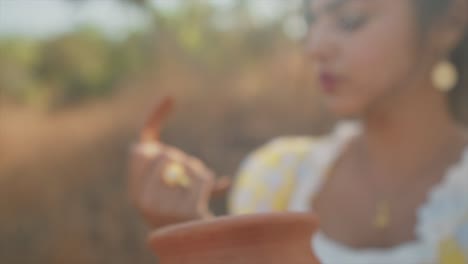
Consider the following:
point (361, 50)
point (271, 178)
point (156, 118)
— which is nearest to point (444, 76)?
point (361, 50)

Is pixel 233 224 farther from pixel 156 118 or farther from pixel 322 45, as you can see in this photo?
pixel 322 45

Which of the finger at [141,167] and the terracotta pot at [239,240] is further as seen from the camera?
the finger at [141,167]

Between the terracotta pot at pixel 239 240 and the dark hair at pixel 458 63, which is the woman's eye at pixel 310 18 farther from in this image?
the terracotta pot at pixel 239 240

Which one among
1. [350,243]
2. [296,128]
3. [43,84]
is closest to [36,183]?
[43,84]

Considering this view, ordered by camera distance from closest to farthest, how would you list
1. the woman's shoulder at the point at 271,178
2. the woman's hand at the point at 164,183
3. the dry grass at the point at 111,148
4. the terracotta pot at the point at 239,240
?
the terracotta pot at the point at 239,240, the woman's hand at the point at 164,183, the woman's shoulder at the point at 271,178, the dry grass at the point at 111,148

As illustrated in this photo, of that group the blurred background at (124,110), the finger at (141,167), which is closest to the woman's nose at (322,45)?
the finger at (141,167)

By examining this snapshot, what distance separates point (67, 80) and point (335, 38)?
9.05 feet

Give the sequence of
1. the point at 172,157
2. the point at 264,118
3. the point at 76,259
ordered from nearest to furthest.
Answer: the point at 172,157 → the point at 76,259 → the point at 264,118

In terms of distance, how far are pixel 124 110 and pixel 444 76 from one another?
2.12 meters

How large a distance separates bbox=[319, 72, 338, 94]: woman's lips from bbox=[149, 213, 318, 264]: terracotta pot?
45cm

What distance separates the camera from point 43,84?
3422mm

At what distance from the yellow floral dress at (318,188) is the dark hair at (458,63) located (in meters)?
0.13

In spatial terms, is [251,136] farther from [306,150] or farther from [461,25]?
[461,25]

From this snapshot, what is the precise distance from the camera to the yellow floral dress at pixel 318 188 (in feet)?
2.69
